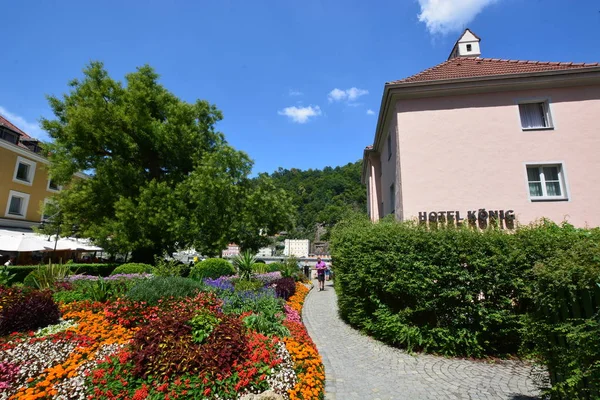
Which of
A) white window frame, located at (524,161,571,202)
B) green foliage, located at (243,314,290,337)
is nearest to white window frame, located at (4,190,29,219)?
green foliage, located at (243,314,290,337)

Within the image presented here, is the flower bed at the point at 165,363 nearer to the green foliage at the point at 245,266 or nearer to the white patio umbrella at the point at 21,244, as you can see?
the green foliage at the point at 245,266

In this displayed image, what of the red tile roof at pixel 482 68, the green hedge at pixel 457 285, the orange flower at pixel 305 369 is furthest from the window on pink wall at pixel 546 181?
the orange flower at pixel 305 369

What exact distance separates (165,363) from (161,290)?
12.3 ft

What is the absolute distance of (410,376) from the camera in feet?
17.6

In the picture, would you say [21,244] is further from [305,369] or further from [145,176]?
[305,369]

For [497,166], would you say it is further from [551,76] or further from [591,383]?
[591,383]

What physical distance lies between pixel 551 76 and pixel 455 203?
644 centimetres

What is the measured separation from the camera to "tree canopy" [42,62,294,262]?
57.5ft

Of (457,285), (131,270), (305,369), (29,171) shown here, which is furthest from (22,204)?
Result: (457,285)

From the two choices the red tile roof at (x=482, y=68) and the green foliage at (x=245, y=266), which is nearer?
the red tile roof at (x=482, y=68)

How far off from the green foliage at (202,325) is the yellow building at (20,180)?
26086mm

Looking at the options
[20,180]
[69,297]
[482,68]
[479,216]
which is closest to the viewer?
[69,297]

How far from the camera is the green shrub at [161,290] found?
7.15 metres

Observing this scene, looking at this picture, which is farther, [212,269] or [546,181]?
[212,269]
